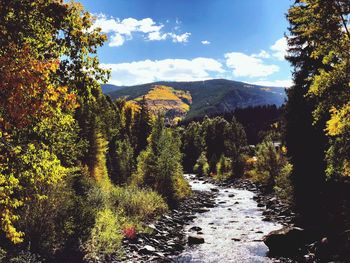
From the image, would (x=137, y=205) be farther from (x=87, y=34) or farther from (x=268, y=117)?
(x=268, y=117)

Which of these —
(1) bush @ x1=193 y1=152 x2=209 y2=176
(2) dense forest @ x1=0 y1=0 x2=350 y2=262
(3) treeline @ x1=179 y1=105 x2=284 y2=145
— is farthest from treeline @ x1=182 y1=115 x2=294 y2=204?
(3) treeline @ x1=179 y1=105 x2=284 y2=145

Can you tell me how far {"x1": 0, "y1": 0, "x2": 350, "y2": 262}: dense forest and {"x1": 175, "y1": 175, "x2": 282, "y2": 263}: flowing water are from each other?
142 inches

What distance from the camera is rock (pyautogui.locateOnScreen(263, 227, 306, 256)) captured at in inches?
793

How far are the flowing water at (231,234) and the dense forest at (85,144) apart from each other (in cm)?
360

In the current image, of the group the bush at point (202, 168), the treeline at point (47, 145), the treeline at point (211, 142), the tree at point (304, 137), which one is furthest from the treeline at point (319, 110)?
the treeline at point (211, 142)

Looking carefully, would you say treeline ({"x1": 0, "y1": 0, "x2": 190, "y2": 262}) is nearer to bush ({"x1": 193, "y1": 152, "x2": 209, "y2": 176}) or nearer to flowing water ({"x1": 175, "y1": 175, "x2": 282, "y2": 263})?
flowing water ({"x1": 175, "y1": 175, "x2": 282, "y2": 263})

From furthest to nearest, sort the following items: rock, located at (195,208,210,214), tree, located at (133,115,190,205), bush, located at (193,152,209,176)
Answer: bush, located at (193,152,209,176)
tree, located at (133,115,190,205)
rock, located at (195,208,210,214)

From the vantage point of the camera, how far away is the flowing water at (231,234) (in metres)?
20.3

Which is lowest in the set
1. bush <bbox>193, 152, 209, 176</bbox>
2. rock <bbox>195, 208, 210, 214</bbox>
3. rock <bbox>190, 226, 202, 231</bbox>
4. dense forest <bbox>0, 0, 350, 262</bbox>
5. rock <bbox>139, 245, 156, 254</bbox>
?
bush <bbox>193, 152, 209, 176</bbox>

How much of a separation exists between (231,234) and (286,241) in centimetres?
627

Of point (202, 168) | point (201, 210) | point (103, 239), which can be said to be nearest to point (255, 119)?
point (202, 168)

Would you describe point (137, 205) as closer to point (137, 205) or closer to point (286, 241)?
point (137, 205)

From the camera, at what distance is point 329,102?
591 inches

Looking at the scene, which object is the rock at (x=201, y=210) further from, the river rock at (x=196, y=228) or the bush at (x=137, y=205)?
the river rock at (x=196, y=228)
